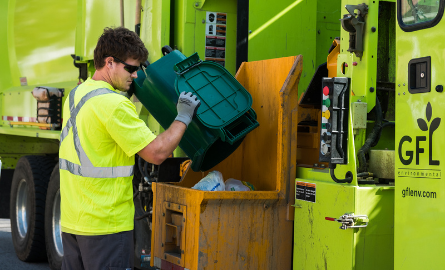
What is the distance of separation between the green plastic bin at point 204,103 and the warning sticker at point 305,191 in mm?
397

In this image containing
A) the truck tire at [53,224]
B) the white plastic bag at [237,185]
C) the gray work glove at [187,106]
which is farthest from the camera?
the truck tire at [53,224]

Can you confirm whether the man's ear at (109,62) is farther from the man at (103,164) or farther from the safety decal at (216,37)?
the safety decal at (216,37)

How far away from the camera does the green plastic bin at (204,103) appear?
313 centimetres

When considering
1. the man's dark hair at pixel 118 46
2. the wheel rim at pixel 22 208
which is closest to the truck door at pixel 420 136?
the man's dark hair at pixel 118 46

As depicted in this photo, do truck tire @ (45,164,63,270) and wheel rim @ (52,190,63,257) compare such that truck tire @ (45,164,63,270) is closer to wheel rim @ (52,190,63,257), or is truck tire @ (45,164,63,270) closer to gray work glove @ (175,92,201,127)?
wheel rim @ (52,190,63,257)

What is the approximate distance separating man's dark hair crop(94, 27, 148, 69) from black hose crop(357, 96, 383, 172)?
1.11 meters

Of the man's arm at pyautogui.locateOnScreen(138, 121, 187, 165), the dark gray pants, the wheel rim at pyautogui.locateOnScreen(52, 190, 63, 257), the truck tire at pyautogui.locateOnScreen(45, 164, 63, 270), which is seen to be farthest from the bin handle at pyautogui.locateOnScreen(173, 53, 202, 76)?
the wheel rim at pyautogui.locateOnScreen(52, 190, 63, 257)

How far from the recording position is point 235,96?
3.21 meters

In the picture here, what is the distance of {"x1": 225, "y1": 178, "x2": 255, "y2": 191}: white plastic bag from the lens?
3.28 m

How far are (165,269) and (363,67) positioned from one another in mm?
1506

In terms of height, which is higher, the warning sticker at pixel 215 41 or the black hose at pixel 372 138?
the warning sticker at pixel 215 41

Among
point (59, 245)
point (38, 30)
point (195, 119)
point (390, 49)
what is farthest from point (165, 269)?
point (38, 30)

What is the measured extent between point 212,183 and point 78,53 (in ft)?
8.05

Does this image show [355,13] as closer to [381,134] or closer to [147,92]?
[381,134]
